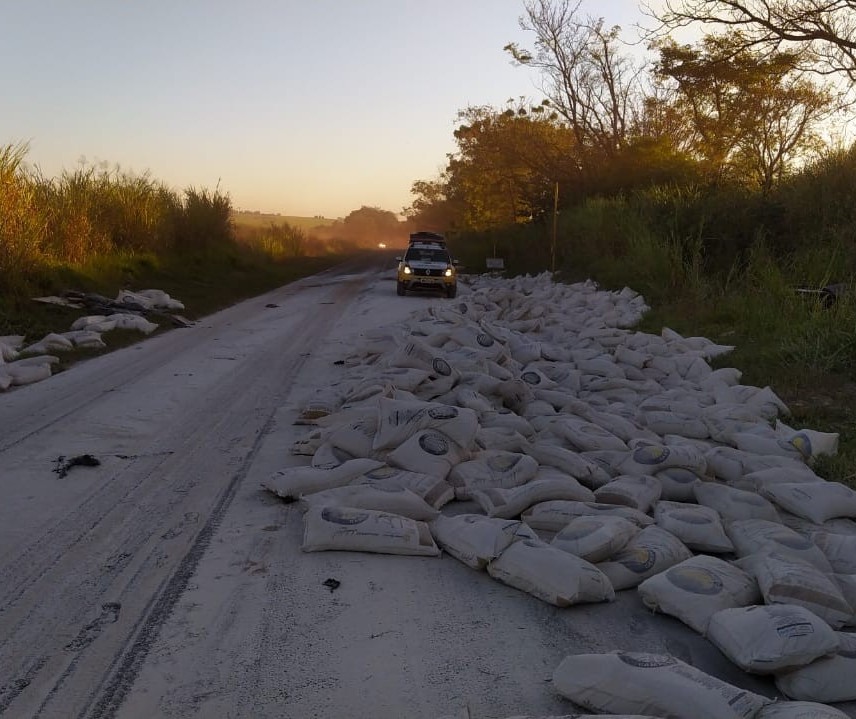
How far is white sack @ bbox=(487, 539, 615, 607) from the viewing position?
287cm

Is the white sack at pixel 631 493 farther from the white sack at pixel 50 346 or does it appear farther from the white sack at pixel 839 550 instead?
the white sack at pixel 50 346

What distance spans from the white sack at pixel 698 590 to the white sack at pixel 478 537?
22.4 inches

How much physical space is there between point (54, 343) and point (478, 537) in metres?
7.13

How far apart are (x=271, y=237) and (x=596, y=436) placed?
1205 inches

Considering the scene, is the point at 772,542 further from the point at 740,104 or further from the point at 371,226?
the point at 371,226

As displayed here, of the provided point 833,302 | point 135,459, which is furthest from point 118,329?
point 833,302

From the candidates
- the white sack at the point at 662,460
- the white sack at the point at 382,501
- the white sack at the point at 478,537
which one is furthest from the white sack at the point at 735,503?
the white sack at the point at 382,501

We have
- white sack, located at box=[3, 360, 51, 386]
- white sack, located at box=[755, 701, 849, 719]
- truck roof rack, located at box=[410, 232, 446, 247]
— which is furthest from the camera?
truck roof rack, located at box=[410, 232, 446, 247]

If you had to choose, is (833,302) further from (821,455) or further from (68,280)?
(68,280)

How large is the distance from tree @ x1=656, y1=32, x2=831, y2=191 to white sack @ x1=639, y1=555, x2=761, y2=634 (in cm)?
1184

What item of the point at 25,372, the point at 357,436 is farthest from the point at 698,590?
the point at 25,372

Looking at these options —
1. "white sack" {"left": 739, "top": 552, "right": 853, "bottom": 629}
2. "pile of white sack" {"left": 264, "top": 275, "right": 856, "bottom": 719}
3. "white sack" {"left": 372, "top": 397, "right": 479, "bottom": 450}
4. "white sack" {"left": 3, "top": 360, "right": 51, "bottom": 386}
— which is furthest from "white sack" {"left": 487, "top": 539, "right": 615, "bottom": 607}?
"white sack" {"left": 3, "top": 360, "right": 51, "bottom": 386}

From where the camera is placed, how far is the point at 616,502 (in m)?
3.72

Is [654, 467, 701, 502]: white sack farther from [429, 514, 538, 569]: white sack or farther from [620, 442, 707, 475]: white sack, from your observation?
[429, 514, 538, 569]: white sack
